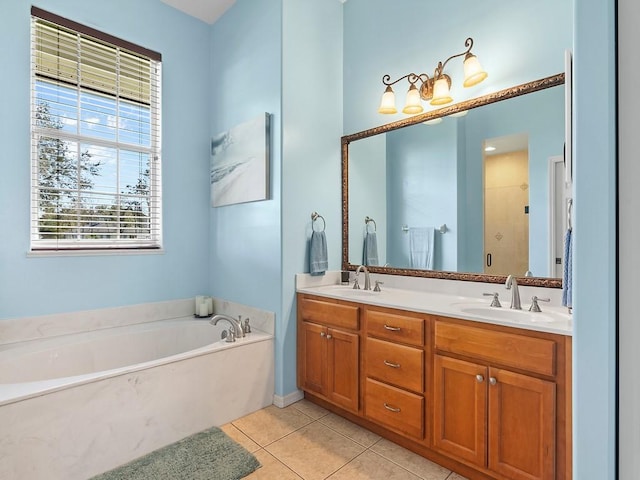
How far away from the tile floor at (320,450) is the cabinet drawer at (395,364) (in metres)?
0.38

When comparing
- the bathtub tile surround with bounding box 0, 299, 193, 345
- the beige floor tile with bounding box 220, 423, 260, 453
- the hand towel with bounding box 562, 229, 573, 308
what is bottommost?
the beige floor tile with bounding box 220, 423, 260, 453

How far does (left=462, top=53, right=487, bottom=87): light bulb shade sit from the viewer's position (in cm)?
199

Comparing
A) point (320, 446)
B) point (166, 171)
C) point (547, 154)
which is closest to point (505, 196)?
point (547, 154)

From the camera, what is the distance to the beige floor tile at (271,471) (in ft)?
5.62

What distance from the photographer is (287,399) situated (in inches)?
97.0

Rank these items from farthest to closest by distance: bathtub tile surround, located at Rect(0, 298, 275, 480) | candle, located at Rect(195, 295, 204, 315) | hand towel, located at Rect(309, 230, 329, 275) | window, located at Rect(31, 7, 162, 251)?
candle, located at Rect(195, 295, 204, 315) < hand towel, located at Rect(309, 230, 329, 275) < window, located at Rect(31, 7, 162, 251) < bathtub tile surround, located at Rect(0, 298, 275, 480)

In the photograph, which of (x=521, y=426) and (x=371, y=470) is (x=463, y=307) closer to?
(x=521, y=426)

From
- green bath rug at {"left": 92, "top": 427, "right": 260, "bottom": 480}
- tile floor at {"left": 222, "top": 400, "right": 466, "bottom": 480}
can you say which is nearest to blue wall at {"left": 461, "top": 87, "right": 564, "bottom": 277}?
tile floor at {"left": 222, "top": 400, "right": 466, "bottom": 480}

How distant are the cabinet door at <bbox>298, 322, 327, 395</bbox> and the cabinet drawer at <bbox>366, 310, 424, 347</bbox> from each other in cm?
42

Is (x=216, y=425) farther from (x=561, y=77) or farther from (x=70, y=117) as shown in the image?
(x=561, y=77)

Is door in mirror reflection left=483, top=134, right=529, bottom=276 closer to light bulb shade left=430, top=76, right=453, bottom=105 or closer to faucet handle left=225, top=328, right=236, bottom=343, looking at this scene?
light bulb shade left=430, top=76, right=453, bottom=105

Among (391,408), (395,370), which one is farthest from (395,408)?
(395,370)

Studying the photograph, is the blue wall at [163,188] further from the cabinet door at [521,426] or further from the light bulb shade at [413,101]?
the cabinet door at [521,426]

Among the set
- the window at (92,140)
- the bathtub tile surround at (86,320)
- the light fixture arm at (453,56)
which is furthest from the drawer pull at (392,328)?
the window at (92,140)
